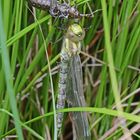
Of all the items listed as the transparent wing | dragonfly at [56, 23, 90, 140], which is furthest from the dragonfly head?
the transparent wing

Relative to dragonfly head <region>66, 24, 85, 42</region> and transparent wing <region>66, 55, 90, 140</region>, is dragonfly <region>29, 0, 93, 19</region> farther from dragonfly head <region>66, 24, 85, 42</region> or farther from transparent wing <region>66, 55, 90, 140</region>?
Result: transparent wing <region>66, 55, 90, 140</region>

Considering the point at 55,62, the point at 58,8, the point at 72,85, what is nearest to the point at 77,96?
the point at 72,85

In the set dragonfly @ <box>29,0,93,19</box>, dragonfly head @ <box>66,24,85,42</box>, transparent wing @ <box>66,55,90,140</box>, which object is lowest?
transparent wing @ <box>66,55,90,140</box>

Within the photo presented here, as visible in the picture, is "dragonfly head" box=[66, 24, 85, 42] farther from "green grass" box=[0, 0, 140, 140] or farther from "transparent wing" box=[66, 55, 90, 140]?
"transparent wing" box=[66, 55, 90, 140]

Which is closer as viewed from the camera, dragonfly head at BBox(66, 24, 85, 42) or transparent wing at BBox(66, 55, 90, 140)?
dragonfly head at BBox(66, 24, 85, 42)

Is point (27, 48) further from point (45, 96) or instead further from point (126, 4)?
point (126, 4)

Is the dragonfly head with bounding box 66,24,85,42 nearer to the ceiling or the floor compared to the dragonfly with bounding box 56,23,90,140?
nearer to the ceiling

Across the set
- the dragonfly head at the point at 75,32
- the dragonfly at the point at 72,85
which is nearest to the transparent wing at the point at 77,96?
the dragonfly at the point at 72,85

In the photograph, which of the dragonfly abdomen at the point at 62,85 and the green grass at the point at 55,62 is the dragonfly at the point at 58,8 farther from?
the dragonfly abdomen at the point at 62,85
